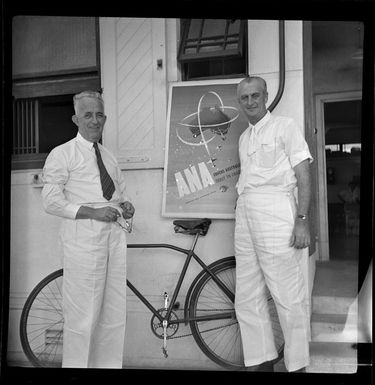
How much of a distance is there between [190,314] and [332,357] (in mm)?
947

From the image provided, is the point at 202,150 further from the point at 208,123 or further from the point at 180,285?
the point at 180,285

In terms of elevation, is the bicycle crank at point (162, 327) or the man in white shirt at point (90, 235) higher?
the man in white shirt at point (90, 235)

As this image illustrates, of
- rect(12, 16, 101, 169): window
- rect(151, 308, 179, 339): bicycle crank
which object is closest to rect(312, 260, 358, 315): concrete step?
Answer: rect(151, 308, 179, 339): bicycle crank

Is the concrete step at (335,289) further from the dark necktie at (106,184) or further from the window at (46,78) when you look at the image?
the window at (46,78)

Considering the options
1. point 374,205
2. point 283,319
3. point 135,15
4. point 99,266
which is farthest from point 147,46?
point 283,319

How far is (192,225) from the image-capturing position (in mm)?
2918

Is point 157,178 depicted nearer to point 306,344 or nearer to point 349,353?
point 306,344

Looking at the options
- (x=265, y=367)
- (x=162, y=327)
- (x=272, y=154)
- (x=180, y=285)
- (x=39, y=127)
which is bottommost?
(x=265, y=367)

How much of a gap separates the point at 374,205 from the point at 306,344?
0.98 meters

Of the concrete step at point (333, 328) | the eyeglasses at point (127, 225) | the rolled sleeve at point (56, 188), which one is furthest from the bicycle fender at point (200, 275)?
the rolled sleeve at point (56, 188)

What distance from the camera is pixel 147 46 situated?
9.65 feet

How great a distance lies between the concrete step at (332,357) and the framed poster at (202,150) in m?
1.01

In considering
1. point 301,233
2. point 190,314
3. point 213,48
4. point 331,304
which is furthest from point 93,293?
point 213,48

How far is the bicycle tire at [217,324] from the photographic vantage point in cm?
296
